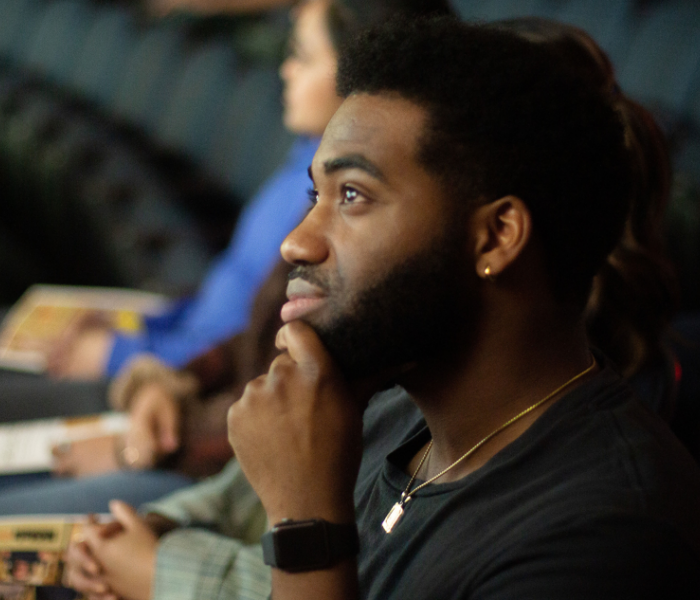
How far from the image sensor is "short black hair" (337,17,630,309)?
691mm

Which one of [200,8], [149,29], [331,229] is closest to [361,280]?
[331,229]

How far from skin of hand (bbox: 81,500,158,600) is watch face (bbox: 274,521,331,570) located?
1.49 feet

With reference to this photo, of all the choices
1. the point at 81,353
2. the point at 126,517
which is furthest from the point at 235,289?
the point at 126,517

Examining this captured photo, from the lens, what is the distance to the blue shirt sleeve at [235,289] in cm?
189

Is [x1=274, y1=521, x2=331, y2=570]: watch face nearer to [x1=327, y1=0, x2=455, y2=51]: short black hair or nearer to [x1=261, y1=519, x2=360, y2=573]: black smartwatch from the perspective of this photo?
[x1=261, y1=519, x2=360, y2=573]: black smartwatch

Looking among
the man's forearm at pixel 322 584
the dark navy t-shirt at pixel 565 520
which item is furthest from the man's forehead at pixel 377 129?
the man's forearm at pixel 322 584

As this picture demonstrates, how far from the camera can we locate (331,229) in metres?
0.74

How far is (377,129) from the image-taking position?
2.33 feet

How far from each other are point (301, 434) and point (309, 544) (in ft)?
0.33

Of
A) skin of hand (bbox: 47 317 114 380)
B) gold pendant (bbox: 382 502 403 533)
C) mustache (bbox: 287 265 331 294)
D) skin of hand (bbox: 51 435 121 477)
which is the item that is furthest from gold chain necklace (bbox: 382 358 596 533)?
skin of hand (bbox: 47 317 114 380)

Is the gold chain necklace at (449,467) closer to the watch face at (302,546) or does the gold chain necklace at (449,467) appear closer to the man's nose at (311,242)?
the watch face at (302,546)

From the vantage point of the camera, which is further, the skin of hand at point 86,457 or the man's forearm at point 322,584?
the skin of hand at point 86,457

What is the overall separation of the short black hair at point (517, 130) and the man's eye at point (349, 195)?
0.07 m

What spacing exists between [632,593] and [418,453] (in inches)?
12.7
